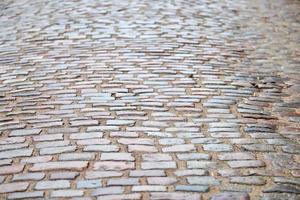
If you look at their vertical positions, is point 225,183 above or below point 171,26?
above

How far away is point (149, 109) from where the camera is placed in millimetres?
5133

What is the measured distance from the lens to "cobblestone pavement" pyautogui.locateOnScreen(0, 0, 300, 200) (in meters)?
3.67

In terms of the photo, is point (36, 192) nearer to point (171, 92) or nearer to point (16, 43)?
point (171, 92)

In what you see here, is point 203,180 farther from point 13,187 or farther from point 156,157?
point 13,187

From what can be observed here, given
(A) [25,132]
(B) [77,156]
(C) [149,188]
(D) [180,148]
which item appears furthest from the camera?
(A) [25,132]

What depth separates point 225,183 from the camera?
143 inches

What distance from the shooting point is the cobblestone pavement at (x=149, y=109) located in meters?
3.67

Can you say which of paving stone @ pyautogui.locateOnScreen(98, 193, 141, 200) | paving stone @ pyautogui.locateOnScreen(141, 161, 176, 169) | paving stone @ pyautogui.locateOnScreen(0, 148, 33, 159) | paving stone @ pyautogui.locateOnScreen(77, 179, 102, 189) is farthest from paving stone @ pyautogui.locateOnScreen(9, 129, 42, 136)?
paving stone @ pyautogui.locateOnScreen(98, 193, 141, 200)

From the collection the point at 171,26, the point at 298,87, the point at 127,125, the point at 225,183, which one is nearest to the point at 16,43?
the point at 171,26

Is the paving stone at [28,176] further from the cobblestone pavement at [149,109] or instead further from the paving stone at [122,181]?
the paving stone at [122,181]

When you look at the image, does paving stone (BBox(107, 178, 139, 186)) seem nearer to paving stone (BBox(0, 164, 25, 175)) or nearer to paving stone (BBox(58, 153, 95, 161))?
paving stone (BBox(58, 153, 95, 161))

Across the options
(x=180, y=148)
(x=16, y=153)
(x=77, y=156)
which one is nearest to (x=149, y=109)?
(x=180, y=148)

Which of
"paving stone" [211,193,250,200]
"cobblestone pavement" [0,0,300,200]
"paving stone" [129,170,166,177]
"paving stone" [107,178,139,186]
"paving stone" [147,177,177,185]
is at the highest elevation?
"paving stone" [211,193,250,200]

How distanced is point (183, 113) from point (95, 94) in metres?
1.13
